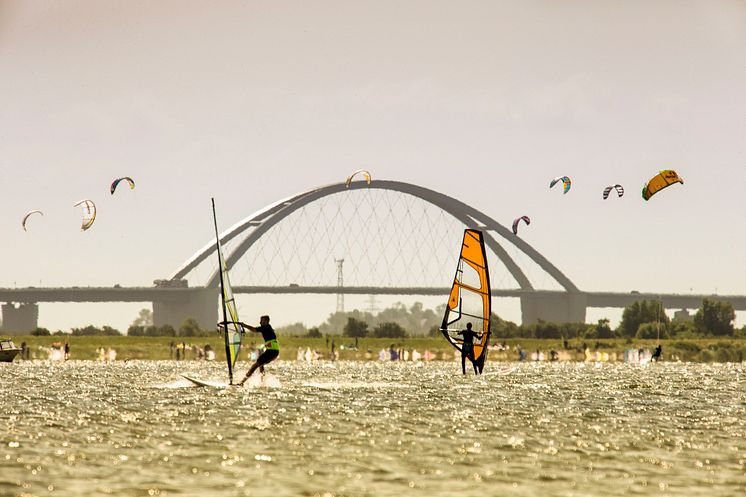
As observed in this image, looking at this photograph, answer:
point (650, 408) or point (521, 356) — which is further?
point (521, 356)

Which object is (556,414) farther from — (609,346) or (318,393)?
(609,346)

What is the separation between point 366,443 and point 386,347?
64898mm

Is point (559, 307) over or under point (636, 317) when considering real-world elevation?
over

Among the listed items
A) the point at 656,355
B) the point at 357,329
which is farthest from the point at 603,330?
the point at 656,355

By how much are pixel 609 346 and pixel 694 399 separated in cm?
5787

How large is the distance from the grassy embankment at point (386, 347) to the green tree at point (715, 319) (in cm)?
1230

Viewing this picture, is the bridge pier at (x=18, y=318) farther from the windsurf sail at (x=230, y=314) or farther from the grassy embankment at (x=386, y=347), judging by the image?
the windsurf sail at (x=230, y=314)

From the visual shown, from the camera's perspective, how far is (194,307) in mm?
110500

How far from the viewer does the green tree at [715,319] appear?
99.3 m

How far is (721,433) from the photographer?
1742 cm

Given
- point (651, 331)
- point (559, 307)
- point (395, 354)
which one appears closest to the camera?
point (395, 354)

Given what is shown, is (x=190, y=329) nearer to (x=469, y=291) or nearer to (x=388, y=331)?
(x=388, y=331)

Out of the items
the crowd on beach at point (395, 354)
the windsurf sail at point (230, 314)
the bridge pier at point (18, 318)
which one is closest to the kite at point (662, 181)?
the windsurf sail at point (230, 314)

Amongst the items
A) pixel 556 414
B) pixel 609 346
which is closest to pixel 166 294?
pixel 609 346
